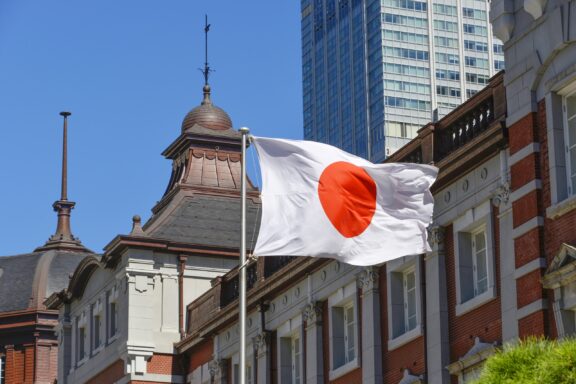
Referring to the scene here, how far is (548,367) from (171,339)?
29.9 meters

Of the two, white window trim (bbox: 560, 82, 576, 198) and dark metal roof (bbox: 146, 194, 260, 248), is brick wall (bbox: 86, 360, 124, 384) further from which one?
white window trim (bbox: 560, 82, 576, 198)

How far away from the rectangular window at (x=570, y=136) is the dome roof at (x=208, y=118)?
91.5 ft

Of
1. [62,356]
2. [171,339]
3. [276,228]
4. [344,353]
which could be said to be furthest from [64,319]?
[276,228]

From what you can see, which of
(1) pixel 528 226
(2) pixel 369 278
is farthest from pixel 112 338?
(1) pixel 528 226

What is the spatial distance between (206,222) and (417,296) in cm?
1859

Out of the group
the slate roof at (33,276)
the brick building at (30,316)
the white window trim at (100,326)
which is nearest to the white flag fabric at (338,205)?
the white window trim at (100,326)

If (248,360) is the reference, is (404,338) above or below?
below

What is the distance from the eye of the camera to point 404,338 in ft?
116

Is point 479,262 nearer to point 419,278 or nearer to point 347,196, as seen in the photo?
point 419,278

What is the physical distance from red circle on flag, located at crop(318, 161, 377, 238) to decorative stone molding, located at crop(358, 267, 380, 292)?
8039mm

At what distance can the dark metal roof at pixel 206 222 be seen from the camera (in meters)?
51.5

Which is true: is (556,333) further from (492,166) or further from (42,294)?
(42,294)

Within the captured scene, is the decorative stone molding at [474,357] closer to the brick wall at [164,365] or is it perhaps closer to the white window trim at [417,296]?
the white window trim at [417,296]

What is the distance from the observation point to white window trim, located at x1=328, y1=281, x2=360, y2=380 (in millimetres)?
37875
